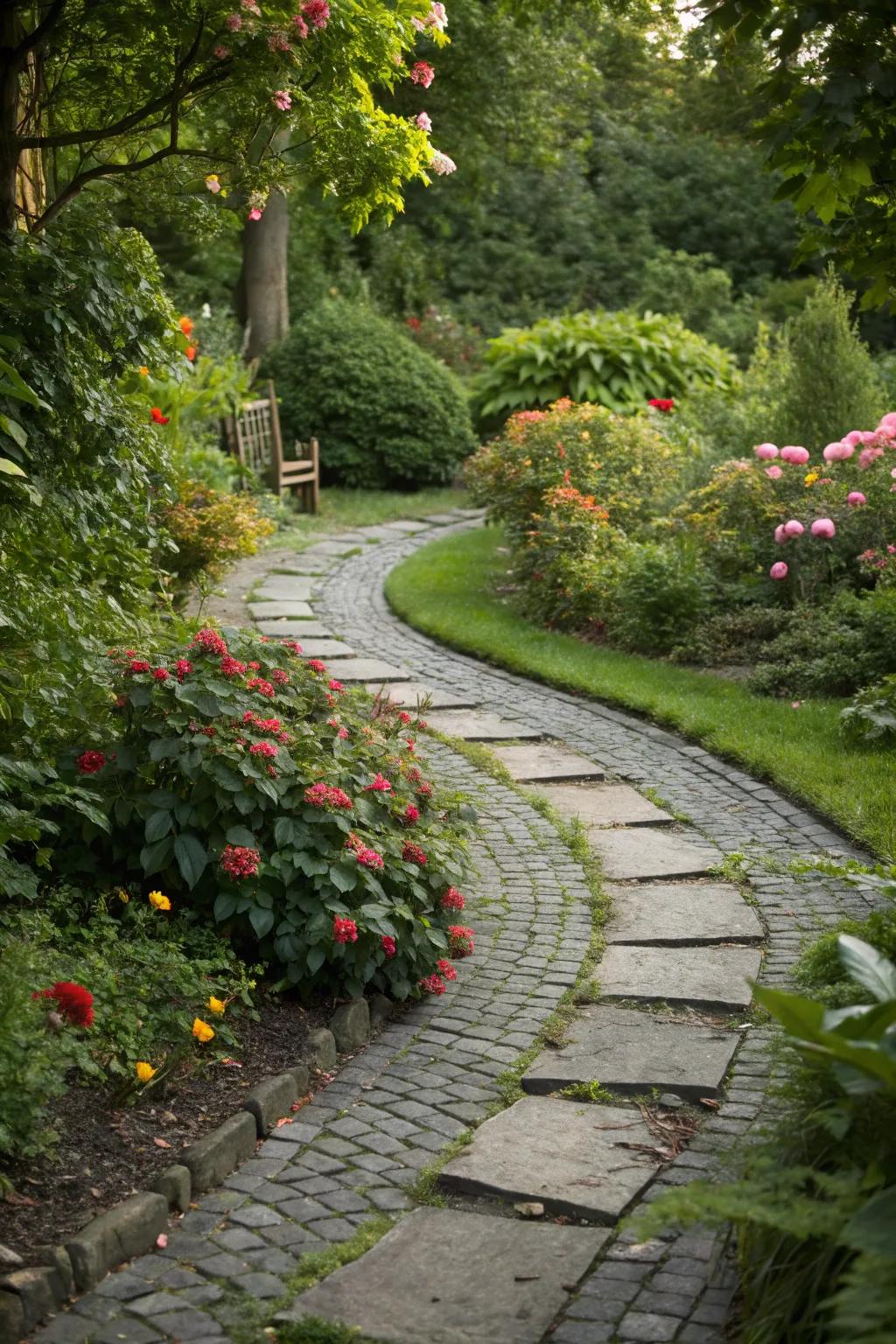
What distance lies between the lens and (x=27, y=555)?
4.18 m

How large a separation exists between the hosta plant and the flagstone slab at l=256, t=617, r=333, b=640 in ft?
13.5

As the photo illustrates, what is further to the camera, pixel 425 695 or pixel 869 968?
pixel 425 695

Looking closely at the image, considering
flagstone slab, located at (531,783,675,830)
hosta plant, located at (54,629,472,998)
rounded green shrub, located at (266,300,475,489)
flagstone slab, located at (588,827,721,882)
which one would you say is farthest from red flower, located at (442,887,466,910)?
rounded green shrub, located at (266,300,475,489)

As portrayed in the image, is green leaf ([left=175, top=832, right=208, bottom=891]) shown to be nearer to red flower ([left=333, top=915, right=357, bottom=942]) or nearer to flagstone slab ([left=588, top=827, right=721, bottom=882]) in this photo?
red flower ([left=333, top=915, right=357, bottom=942])

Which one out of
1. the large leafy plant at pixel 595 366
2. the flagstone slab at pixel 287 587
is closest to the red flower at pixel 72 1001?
the flagstone slab at pixel 287 587

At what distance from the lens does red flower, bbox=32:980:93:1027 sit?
310cm

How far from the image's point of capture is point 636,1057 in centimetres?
373

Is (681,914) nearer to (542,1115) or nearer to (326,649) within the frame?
(542,1115)

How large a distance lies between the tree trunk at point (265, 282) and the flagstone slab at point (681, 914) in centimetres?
1138

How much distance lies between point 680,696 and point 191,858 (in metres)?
4.03

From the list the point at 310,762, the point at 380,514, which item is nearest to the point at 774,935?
the point at 310,762

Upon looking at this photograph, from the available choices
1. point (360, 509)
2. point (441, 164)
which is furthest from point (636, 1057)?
point (360, 509)

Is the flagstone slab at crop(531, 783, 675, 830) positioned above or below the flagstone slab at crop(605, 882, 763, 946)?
above

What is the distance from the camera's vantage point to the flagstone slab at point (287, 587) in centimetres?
970
